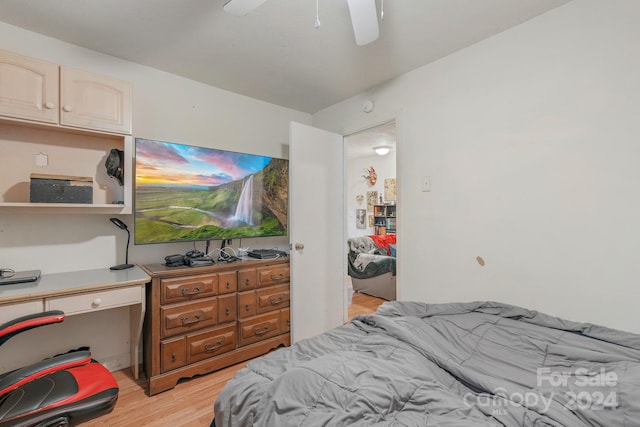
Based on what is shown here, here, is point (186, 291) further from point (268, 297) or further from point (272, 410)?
point (272, 410)

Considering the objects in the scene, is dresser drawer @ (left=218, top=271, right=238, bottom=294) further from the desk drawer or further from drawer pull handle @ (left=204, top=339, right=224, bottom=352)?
the desk drawer

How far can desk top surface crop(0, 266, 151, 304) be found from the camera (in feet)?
5.01

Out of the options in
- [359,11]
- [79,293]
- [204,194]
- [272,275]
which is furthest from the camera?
[272,275]

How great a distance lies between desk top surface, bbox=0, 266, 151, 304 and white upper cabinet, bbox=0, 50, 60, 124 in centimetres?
101

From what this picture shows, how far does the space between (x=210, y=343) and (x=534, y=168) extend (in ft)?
8.54

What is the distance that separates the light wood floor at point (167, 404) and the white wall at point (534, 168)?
1706mm

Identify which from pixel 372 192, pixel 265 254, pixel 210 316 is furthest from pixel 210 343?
pixel 372 192

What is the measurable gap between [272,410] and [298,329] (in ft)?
6.32

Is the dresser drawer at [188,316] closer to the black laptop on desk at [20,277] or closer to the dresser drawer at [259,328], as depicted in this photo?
the dresser drawer at [259,328]

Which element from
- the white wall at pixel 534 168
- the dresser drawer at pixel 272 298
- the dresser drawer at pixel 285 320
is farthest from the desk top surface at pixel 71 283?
the white wall at pixel 534 168

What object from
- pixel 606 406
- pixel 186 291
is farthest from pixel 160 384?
pixel 606 406

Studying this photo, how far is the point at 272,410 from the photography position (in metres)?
0.85

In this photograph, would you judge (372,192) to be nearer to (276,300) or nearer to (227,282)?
(276,300)

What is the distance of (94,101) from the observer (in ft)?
6.35
